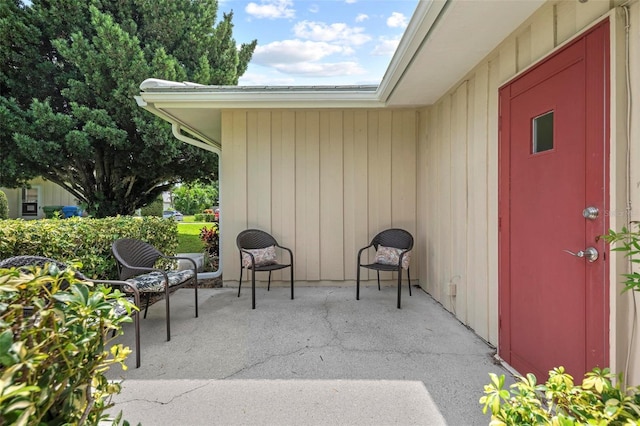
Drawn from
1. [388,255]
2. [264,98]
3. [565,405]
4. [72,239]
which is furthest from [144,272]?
[565,405]

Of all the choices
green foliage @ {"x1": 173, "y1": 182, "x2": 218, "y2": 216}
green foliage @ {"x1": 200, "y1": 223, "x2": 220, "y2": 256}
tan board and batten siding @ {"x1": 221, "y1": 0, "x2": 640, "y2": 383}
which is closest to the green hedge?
tan board and batten siding @ {"x1": 221, "y1": 0, "x2": 640, "y2": 383}

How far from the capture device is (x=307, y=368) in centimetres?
239

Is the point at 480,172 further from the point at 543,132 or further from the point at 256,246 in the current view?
the point at 256,246

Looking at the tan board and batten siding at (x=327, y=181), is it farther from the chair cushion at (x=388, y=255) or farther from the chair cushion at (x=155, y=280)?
the chair cushion at (x=155, y=280)

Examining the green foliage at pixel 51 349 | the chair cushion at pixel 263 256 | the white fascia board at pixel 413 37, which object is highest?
the white fascia board at pixel 413 37

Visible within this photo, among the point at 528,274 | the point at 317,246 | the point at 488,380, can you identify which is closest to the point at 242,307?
the point at 317,246

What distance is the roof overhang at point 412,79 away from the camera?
214cm

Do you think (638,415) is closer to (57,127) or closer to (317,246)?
(317,246)

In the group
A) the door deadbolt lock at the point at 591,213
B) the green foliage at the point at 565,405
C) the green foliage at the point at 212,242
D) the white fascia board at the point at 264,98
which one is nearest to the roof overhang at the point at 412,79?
the white fascia board at the point at 264,98

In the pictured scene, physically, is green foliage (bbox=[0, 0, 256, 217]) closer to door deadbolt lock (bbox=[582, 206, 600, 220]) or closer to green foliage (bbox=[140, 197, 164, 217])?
green foliage (bbox=[140, 197, 164, 217])

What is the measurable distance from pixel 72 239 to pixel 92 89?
545 cm

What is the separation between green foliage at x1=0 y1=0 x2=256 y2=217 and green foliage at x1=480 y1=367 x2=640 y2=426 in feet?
24.4

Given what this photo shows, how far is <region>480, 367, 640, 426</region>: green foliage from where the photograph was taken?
82 centimetres

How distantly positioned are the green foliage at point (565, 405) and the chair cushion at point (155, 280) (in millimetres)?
2906
